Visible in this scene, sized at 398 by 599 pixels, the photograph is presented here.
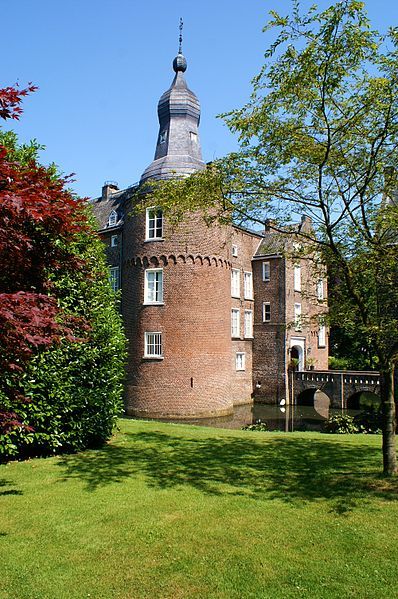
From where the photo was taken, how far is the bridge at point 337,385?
30.2 meters

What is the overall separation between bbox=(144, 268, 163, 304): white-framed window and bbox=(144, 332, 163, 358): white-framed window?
185 cm

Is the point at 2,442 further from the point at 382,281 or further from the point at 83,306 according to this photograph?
the point at 382,281

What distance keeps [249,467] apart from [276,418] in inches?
741

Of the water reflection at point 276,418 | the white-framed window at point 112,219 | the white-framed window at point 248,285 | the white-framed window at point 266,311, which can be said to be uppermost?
Answer: the white-framed window at point 112,219

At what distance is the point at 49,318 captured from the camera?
17.7 feet

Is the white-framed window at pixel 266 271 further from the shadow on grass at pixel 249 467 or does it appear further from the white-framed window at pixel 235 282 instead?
the shadow on grass at pixel 249 467

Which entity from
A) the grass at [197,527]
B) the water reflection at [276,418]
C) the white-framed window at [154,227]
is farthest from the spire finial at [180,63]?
the grass at [197,527]

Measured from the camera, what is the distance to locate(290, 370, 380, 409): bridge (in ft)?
99.1

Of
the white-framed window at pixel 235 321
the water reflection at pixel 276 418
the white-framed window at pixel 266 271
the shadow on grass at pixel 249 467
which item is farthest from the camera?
the white-framed window at pixel 266 271

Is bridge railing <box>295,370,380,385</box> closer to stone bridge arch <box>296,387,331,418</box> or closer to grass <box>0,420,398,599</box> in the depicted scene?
stone bridge arch <box>296,387,331,418</box>

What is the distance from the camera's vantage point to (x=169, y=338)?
2566cm

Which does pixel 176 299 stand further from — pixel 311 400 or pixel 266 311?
pixel 311 400

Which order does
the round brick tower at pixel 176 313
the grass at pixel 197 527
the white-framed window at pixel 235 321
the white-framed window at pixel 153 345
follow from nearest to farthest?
the grass at pixel 197 527
the round brick tower at pixel 176 313
the white-framed window at pixel 153 345
the white-framed window at pixel 235 321

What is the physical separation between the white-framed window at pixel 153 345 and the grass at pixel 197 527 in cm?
1584
